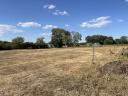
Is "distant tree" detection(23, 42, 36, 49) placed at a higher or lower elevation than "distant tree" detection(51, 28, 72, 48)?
lower

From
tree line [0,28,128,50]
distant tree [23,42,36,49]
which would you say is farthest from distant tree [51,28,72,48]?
distant tree [23,42,36,49]

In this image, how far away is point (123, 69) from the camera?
10.2 meters

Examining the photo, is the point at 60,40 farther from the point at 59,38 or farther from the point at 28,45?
the point at 28,45

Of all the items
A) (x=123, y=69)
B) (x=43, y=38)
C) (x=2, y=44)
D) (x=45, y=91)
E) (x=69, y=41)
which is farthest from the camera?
(x=69, y=41)

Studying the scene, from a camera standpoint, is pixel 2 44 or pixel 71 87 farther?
pixel 2 44

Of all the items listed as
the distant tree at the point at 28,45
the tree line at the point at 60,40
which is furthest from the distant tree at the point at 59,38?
the distant tree at the point at 28,45

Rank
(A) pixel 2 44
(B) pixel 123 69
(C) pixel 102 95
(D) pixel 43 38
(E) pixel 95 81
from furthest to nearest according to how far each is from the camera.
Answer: (D) pixel 43 38 < (A) pixel 2 44 < (B) pixel 123 69 < (E) pixel 95 81 < (C) pixel 102 95

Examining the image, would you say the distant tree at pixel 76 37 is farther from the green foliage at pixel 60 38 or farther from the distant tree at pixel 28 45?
the distant tree at pixel 28 45

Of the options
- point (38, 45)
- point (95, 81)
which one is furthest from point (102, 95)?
point (38, 45)

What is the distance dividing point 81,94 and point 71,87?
36.1 inches

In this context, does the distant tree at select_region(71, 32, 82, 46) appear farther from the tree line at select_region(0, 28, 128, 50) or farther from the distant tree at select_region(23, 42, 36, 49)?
the distant tree at select_region(23, 42, 36, 49)

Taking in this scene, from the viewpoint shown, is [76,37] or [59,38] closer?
[59,38]

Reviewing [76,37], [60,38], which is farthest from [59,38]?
[76,37]

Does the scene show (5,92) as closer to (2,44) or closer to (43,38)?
(2,44)
